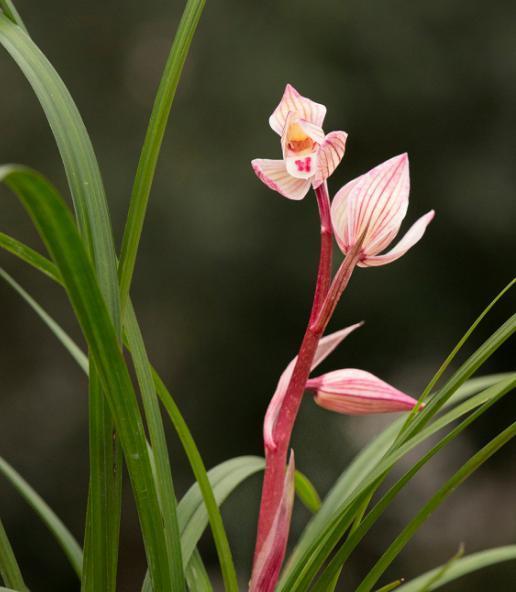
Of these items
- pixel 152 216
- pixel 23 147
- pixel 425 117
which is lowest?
pixel 152 216

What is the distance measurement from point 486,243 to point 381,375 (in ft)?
1.01

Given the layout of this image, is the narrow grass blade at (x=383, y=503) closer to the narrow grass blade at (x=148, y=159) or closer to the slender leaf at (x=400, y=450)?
the slender leaf at (x=400, y=450)

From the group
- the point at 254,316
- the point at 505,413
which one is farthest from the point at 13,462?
the point at 505,413

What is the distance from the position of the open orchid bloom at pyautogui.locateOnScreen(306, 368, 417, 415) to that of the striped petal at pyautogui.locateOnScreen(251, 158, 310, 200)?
4.1 inches

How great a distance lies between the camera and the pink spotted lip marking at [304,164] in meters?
0.39

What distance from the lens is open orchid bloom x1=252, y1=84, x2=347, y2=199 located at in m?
0.39

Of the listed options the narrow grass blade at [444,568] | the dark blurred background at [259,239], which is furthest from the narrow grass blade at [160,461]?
the dark blurred background at [259,239]

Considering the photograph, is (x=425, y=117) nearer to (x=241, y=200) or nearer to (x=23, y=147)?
(x=241, y=200)

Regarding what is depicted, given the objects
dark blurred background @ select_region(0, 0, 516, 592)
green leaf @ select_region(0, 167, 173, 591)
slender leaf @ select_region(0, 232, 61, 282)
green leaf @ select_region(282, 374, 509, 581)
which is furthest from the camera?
dark blurred background @ select_region(0, 0, 516, 592)

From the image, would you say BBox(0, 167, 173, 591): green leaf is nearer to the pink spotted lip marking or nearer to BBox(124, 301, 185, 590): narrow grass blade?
BBox(124, 301, 185, 590): narrow grass blade

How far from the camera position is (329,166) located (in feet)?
1.27

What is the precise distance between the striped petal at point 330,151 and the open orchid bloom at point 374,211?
15 millimetres

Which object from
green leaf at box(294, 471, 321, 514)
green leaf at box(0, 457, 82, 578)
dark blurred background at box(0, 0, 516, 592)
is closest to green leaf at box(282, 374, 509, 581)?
green leaf at box(294, 471, 321, 514)

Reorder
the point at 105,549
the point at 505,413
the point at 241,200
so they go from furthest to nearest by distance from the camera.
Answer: the point at 505,413
the point at 241,200
the point at 105,549
